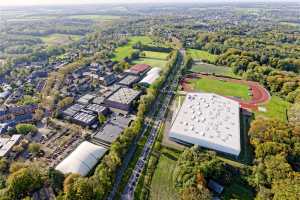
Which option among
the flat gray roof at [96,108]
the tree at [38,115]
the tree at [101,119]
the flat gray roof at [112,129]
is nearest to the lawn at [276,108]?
the flat gray roof at [112,129]

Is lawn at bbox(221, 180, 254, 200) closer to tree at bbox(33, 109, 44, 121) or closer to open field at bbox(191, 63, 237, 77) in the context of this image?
tree at bbox(33, 109, 44, 121)

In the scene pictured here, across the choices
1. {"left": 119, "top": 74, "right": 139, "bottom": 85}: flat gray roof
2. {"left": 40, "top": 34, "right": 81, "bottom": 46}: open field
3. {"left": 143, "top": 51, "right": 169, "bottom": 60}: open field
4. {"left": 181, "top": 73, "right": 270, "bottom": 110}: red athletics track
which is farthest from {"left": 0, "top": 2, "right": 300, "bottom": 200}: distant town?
{"left": 40, "top": 34, "right": 81, "bottom": 46}: open field

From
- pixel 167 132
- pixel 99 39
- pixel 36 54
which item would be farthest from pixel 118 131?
pixel 99 39

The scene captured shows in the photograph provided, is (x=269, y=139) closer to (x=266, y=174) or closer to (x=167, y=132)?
(x=266, y=174)

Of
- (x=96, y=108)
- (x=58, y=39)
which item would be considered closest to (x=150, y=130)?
(x=96, y=108)

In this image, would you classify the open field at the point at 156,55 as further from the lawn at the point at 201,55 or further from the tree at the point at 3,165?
the tree at the point at 3,165

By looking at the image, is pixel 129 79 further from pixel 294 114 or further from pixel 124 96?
pixel 294 114
